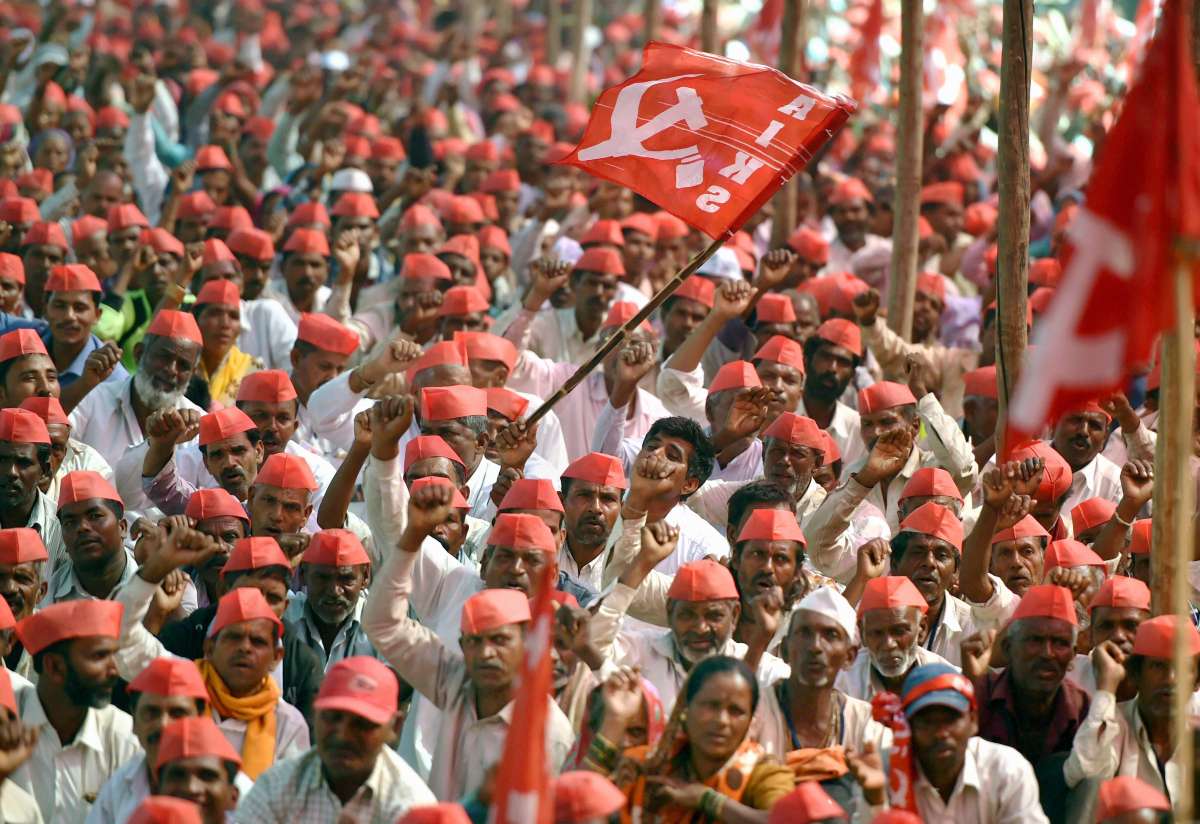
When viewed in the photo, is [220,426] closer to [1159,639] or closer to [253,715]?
[253,715]

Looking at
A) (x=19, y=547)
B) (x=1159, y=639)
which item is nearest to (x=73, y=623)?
(x=19, y=547)

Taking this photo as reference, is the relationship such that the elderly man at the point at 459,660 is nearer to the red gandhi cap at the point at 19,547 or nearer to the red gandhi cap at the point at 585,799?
the red gandhi cap at the point at 585,799

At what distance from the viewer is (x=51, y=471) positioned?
949 cm

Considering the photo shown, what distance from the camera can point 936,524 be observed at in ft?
29.7

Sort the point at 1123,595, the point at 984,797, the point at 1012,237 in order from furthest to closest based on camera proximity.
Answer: the point at 1012,237 → the point at 1123,595 → the point at 984,797

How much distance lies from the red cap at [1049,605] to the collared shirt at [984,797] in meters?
0.83

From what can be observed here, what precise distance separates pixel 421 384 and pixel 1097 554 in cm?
313

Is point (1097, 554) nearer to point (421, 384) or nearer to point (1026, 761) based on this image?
point (1026, 761)

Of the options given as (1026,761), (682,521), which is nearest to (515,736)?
(1026,761)

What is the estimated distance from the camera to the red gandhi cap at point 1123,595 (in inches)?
331

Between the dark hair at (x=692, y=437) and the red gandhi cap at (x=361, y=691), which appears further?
the dark hair at (x=692, y=437)

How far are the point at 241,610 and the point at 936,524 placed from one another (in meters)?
2.88

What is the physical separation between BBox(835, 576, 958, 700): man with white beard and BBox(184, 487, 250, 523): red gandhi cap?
2488 mm

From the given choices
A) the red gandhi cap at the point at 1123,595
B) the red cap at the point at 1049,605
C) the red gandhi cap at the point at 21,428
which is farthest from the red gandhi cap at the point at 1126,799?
the red gandhi cap at the point at 21,428
